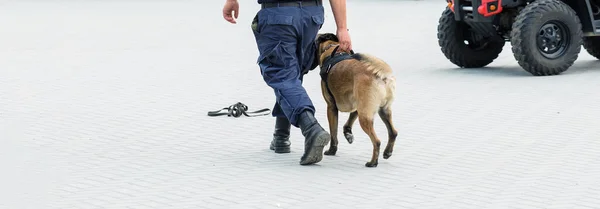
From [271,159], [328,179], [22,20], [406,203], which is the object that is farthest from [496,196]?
[22,20]

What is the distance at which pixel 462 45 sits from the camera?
1353 cm

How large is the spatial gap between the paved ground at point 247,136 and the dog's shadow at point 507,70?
0.02m

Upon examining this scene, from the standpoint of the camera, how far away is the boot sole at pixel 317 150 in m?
8.02

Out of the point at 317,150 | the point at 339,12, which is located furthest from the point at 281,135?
the point at 339,12

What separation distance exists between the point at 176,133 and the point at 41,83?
10.6ft

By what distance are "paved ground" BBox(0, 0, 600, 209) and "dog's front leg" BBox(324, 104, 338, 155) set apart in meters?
0.09

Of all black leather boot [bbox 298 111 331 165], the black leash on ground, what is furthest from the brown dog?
the black leash on ground

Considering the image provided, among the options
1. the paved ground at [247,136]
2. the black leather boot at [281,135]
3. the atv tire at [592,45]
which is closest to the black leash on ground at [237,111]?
the paved ground at [247,136]

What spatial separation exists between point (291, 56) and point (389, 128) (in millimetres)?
727

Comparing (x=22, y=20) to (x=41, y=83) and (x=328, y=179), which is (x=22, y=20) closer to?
(x=41, y=83)

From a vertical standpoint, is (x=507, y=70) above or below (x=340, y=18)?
below

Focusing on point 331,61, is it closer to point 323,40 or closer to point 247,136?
point 323,40

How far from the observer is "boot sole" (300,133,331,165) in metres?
8.02

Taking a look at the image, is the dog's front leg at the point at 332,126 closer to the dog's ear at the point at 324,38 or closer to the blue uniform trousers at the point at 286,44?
the blue uniform trousers at the point at 286,44
